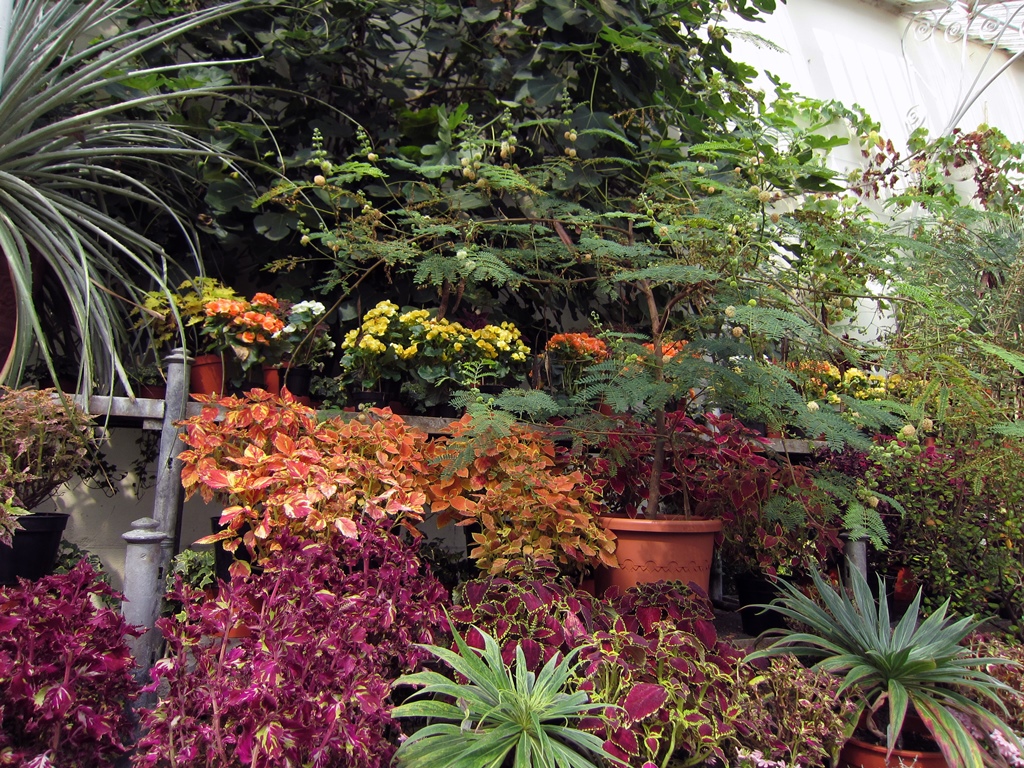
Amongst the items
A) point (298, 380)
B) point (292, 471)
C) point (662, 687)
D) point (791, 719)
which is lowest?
point (791, 719)

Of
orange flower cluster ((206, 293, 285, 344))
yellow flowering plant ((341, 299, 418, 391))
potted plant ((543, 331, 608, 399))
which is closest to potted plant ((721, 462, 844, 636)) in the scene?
potted plant ((543, 331, 608, 399))

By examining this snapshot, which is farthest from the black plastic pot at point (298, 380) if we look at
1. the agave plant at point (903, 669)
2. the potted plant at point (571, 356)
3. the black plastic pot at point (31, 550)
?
the agave plant at point (903, 669)

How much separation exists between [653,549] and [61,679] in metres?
1.54

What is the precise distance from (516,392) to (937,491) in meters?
1.67

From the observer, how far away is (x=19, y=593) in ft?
5.03

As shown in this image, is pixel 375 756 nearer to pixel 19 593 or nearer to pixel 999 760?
pixel 19 593

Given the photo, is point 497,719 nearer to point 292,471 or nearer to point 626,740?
point 626,740

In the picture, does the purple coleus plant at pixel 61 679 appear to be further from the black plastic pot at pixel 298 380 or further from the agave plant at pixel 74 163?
the black plastic pot at pixel 298 380

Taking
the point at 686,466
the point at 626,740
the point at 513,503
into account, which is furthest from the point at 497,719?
the point at 686,466

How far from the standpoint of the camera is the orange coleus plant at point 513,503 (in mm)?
2086

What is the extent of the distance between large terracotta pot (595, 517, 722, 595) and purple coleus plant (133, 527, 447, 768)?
2.26 feet

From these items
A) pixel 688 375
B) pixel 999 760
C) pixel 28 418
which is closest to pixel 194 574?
pixel 28 418

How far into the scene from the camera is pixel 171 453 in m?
2.16

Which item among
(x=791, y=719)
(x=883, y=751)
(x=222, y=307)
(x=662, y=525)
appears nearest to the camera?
(x=791, y=719)
